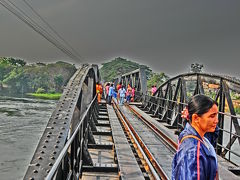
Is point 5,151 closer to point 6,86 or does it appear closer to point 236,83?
point 236,83

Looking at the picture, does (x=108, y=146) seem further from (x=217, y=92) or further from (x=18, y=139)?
(x=18, y=139)

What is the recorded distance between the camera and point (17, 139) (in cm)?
4312

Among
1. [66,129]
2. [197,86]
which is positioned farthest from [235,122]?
[66,129]

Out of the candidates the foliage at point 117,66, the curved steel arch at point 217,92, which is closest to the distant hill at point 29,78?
the foliage at point 117,66

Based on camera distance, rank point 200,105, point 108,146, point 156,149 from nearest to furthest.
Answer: point 200,105, point 156,149, point 108,146

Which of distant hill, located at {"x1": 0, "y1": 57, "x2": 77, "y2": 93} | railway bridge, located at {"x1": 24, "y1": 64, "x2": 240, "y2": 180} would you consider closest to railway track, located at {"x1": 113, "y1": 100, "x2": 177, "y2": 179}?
railway bridge, located at {"x1": 24, "y1": 64, "x2": 240, "y2": 180}

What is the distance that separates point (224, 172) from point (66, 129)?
329cm

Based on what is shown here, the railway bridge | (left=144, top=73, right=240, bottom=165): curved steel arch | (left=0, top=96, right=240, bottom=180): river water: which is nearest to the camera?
the railway bridge

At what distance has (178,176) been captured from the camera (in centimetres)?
180

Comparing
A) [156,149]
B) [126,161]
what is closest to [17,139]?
[156,149]

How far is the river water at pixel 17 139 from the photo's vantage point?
103 ft

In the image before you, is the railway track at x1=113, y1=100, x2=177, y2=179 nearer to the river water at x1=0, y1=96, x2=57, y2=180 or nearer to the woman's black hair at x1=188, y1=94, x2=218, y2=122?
the woman's black hair at x1=188, y1=94, x2=218, y2=122

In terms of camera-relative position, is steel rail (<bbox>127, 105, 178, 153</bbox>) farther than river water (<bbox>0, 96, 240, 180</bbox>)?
No

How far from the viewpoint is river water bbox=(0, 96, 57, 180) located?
103 feet
